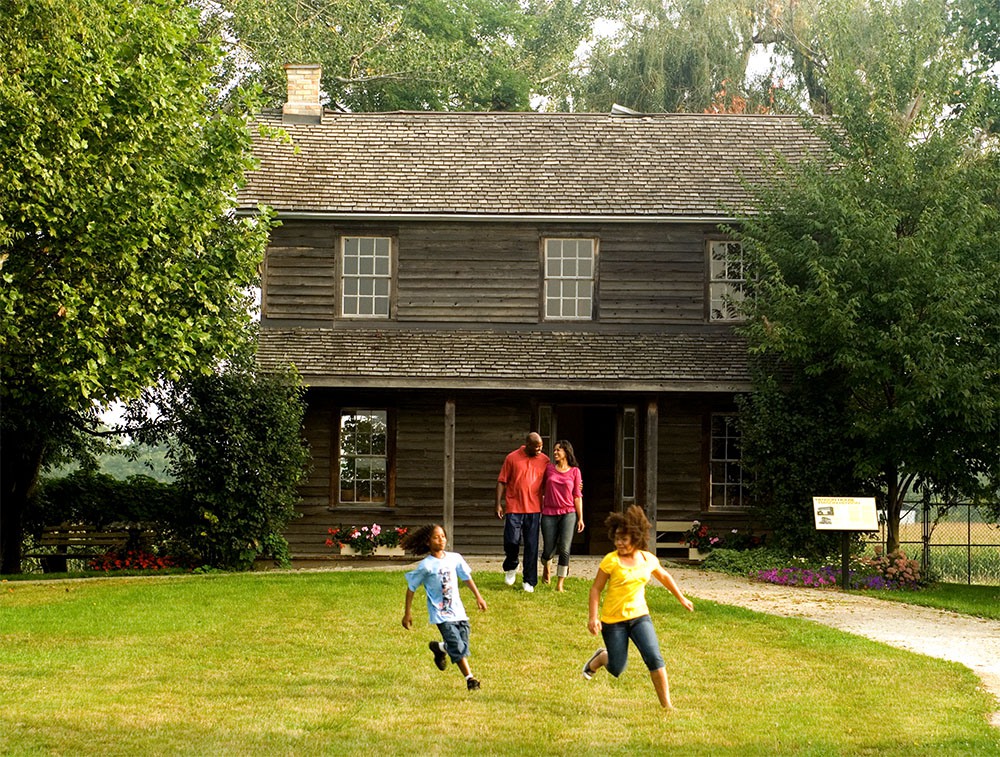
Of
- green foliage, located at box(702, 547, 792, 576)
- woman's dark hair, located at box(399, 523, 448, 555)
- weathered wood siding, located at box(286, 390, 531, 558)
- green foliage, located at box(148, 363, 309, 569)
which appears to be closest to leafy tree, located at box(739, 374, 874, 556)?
green foliage, located at box(702, 547, 792, 576)

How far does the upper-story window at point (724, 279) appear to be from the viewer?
24516 mm

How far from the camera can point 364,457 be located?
2448 centimetres

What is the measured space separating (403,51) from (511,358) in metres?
16.3

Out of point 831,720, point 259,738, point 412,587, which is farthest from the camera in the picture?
point 412,587

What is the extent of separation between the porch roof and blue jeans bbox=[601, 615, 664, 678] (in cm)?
1195

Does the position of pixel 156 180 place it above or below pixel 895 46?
below

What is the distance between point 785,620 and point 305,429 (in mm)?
10969

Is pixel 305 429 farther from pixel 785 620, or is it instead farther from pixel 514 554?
pixel 785 620

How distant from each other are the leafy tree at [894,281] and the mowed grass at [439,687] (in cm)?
566

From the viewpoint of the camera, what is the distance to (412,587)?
1141 centimetres

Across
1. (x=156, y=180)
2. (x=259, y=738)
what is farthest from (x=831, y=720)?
(x=156, y=180)

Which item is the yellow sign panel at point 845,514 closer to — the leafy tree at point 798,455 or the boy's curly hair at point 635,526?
the leafy tree at point 798,455

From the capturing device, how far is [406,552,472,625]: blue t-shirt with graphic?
11.3m

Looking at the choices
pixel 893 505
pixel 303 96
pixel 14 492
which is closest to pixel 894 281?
pixel 893 505
